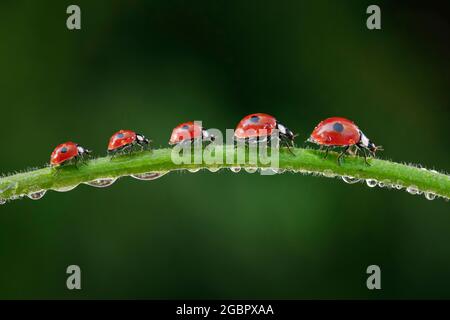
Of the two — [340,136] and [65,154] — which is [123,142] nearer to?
[65,154]

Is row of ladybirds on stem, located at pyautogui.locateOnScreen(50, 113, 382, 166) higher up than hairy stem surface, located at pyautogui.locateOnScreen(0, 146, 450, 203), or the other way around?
row of ladybirds on stem, located at pyautogui.locateOnScreen(50, 113, 382, 166)

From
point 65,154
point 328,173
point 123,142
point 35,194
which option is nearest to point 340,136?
point 328,173

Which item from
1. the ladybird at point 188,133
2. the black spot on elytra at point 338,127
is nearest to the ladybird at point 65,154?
the ladybird at point 188,133

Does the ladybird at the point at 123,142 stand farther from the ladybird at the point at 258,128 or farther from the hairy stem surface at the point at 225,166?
the ladybird at the point at 258,128

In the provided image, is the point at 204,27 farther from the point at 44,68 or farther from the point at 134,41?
the point at 44,68

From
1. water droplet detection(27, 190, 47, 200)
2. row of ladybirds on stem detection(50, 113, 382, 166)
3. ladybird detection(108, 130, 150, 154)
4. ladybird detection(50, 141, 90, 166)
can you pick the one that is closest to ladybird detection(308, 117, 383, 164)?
row of ladybirds on stem detection(50, 113, 382, 166)

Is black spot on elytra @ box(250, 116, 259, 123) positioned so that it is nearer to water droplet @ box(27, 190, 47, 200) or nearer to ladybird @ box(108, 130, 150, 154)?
ladybird @ box(108, 130, 150, 154)

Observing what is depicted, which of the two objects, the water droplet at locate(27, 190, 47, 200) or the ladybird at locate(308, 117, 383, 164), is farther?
the ladybird at locate(308, 117, 383, 164)

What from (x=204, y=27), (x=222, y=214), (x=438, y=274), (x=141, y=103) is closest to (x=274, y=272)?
(x=222, y=214)
